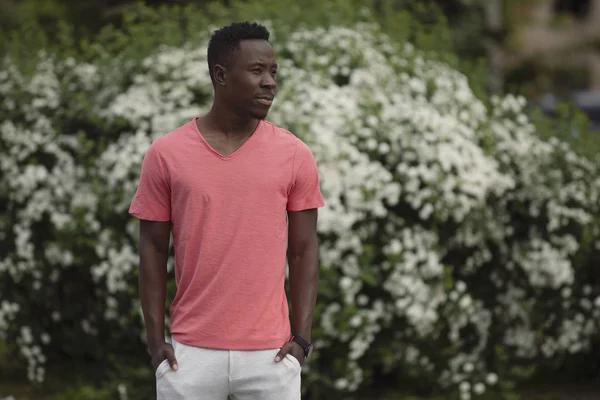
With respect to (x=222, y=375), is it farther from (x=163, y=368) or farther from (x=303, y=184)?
(x=303, y=184)

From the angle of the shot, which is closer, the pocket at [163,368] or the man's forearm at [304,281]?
the pocket at [163,368]

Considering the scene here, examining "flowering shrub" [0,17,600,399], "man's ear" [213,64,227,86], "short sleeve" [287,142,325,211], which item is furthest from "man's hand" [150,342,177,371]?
"flowering shrub" [0,17,600,399]

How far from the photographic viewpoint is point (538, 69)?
1522cm

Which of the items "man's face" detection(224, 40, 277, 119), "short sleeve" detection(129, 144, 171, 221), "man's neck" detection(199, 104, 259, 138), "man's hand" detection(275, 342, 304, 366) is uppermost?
"man's face" detection(224, 40, 277, 119)

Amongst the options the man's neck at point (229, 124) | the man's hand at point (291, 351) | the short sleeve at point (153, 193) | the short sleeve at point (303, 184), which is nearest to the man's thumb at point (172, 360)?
the man's hand at point (291, 351)

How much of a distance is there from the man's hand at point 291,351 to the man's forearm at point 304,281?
0.25 ft

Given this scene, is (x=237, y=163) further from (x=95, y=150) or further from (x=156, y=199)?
(x=95, y=150)

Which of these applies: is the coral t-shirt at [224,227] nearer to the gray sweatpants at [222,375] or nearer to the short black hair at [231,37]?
the gray sweatpants at [222,375]

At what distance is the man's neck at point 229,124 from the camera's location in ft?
9.61

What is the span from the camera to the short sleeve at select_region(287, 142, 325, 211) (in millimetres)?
2957

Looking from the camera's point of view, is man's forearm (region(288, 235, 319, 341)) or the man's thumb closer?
the man's thumb

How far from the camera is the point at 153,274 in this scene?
2998 mm

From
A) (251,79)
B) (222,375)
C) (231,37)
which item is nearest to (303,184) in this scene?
(251,79)

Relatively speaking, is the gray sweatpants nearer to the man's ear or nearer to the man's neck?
the man's neck
